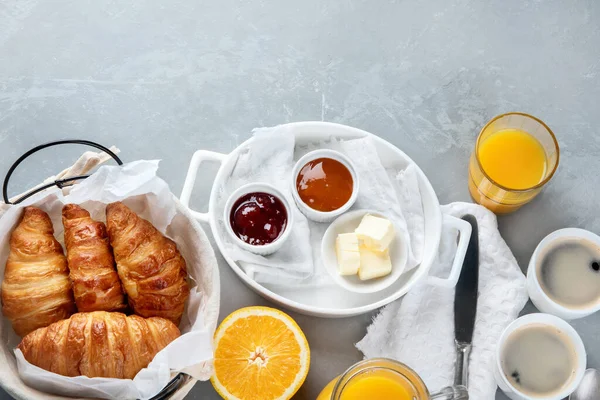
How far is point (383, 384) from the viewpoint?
1.52 metres

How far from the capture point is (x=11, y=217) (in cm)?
140

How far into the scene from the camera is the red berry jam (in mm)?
1654

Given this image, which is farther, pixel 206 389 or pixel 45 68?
pixel 45 68

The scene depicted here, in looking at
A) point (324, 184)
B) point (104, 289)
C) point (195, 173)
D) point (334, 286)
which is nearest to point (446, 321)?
point (334, 286)

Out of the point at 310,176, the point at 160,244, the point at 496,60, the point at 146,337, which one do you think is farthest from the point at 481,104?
the point at 146,337

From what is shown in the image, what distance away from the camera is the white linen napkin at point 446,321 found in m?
1.69

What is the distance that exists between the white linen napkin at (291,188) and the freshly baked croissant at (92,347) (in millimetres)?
422

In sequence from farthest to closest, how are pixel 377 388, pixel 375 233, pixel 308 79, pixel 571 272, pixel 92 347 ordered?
pixel 308 79, pixel 571 272, pixel 375 233, pixel 377 388, pixel 92 347

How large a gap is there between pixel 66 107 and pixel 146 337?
30.3 inches

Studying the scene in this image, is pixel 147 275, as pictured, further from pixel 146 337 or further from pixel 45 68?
pixel 45 68

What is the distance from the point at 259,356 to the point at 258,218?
314 mm

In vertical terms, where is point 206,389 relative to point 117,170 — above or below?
below

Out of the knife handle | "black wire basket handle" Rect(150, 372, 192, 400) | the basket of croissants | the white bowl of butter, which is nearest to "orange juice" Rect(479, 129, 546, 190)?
the white bowl of butter

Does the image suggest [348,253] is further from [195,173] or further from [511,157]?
[511,157]
